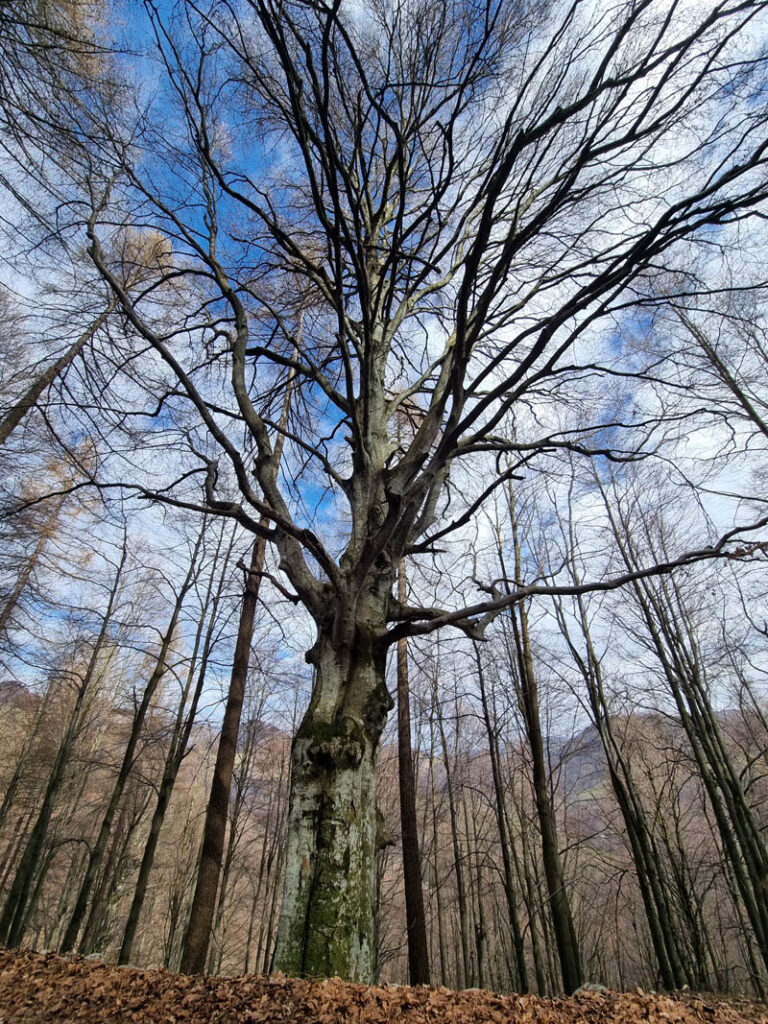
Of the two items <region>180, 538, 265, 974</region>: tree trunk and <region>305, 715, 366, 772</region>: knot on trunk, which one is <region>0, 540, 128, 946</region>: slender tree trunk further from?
<region>305, 715, 366, 772</region>: knot on trunk

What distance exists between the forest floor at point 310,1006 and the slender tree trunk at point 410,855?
512 cm

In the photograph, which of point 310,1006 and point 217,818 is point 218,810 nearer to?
point 217,818

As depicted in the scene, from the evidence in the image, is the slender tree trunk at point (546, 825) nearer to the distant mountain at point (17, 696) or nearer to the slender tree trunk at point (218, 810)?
the slender tree trunk at point (218, 810)

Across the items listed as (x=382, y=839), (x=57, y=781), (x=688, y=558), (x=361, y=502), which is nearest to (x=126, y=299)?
(x=361, y=502)

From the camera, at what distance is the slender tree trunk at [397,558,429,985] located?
7.51 m

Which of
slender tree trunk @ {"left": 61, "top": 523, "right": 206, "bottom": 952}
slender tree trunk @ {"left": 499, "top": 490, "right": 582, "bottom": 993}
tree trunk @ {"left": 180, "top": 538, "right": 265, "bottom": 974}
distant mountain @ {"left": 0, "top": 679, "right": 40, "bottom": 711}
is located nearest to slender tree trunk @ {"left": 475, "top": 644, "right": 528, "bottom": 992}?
slender tree trunk @ {"left": 499, "top": 490, "right": 582, "bottom": 993}

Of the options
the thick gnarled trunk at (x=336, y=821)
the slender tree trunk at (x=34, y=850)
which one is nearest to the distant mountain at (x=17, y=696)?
the slender tree trunk at (x=34, y=850)

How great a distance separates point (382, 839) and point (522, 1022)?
1.16 m

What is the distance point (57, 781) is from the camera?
10.1 m

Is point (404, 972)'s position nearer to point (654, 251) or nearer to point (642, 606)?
point (642, 606)

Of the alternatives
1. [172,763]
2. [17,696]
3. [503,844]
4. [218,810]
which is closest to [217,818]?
[218,810]

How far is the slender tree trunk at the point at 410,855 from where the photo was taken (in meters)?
7.51

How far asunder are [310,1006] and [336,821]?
743 mm

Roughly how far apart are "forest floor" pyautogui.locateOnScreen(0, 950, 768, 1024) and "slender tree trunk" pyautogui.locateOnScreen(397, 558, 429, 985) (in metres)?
5.12
